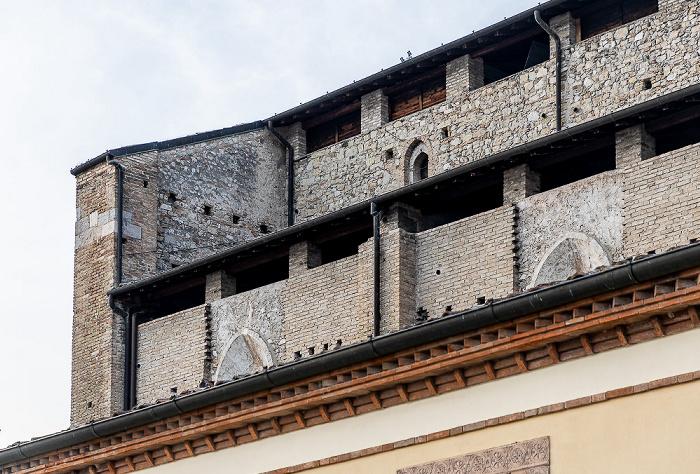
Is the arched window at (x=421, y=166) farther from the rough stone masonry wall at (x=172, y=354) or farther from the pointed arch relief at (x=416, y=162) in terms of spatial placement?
the rough stone masonry wall at (x=172, y=354)

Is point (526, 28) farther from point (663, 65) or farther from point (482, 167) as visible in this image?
point (482, 167)

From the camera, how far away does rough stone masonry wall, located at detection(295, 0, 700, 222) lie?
22359 mm

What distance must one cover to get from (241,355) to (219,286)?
1279 millimetres

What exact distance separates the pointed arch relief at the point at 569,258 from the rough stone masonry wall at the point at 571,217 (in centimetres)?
6

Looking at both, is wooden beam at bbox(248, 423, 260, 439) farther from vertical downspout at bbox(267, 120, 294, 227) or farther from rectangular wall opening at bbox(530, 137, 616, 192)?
vertical downspout at bbox(267, 120, 294, 227)

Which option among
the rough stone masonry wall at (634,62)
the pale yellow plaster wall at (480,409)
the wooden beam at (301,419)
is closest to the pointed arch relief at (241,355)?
the rough stone masonry wall at (634,62)

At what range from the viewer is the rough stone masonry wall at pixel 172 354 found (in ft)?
80.5

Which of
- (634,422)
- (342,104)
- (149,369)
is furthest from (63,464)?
(342,104)

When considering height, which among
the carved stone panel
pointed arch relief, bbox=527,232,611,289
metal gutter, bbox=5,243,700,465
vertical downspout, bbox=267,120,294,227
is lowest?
the carved stone panel

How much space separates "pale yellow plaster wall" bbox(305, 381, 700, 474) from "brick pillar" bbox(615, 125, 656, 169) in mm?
9538

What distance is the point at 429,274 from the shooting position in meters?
21.6

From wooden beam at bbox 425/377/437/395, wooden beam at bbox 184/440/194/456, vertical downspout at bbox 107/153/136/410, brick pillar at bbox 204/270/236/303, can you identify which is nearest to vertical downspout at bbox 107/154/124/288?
vertical downspout at bbox 107/153/136/410

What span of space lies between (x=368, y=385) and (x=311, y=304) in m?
12.0

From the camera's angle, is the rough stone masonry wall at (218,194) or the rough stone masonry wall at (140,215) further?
the rough stone masonry wall at (218,194)
